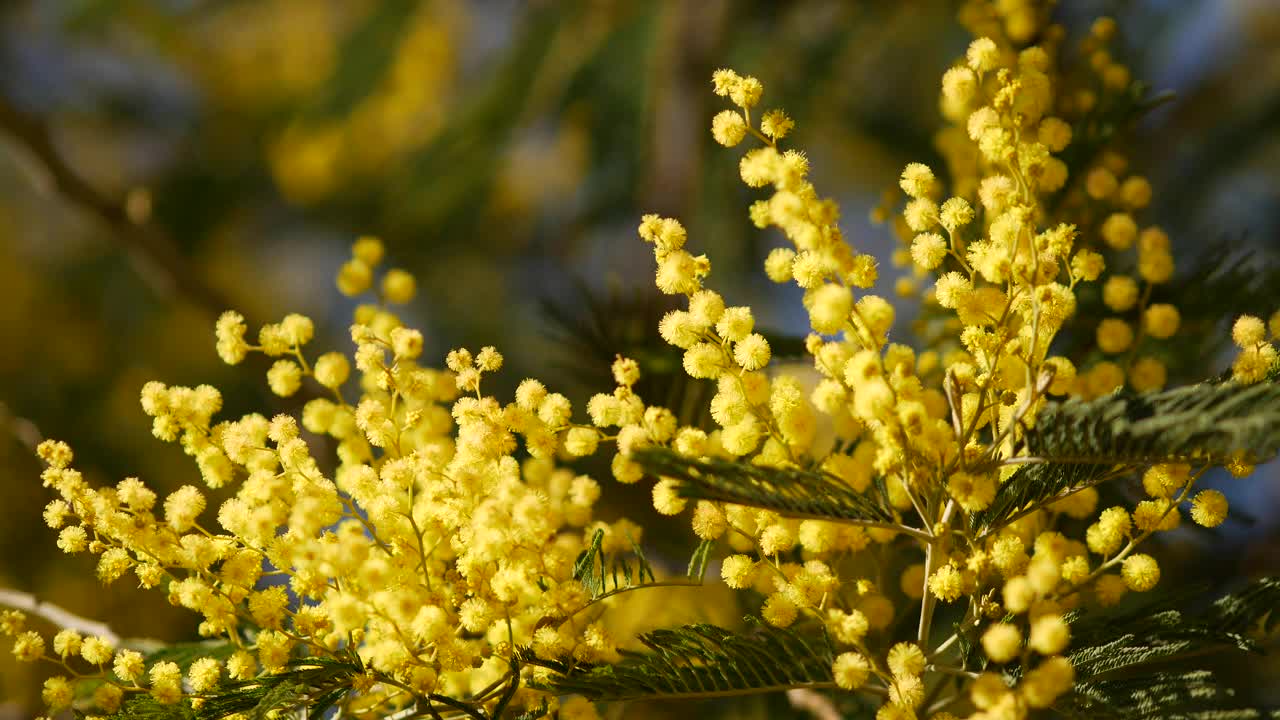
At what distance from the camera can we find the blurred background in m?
1.46

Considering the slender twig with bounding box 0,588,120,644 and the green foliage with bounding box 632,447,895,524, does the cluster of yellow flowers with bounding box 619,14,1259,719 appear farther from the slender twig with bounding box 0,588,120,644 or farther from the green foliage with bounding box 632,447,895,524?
the slender twig with bounding box 0,588,120,644

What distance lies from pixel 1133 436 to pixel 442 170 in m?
1.52

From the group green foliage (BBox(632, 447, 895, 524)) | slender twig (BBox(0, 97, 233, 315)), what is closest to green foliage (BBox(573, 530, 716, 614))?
green foliage (BBox(632, 447, 895, 524))

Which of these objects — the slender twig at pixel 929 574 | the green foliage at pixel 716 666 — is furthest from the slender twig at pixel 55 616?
the slender twig at pixel 929 574

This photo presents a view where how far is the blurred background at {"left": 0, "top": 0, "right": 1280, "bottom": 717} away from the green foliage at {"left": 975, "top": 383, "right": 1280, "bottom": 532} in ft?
1.20

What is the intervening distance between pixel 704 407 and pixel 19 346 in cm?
190

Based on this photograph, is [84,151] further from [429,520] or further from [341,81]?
[429,520]

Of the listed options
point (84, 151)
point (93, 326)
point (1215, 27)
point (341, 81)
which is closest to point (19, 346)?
point (93, 326)

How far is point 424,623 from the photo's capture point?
63cm

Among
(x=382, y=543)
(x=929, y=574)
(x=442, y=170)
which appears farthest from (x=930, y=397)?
(x=442, y=170)

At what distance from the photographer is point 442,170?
1.92 m

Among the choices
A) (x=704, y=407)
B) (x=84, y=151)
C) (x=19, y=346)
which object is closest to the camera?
(x=704, y=407)

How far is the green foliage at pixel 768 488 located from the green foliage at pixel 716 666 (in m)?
0.09

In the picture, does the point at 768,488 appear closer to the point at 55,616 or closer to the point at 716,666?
the point at 716,666
